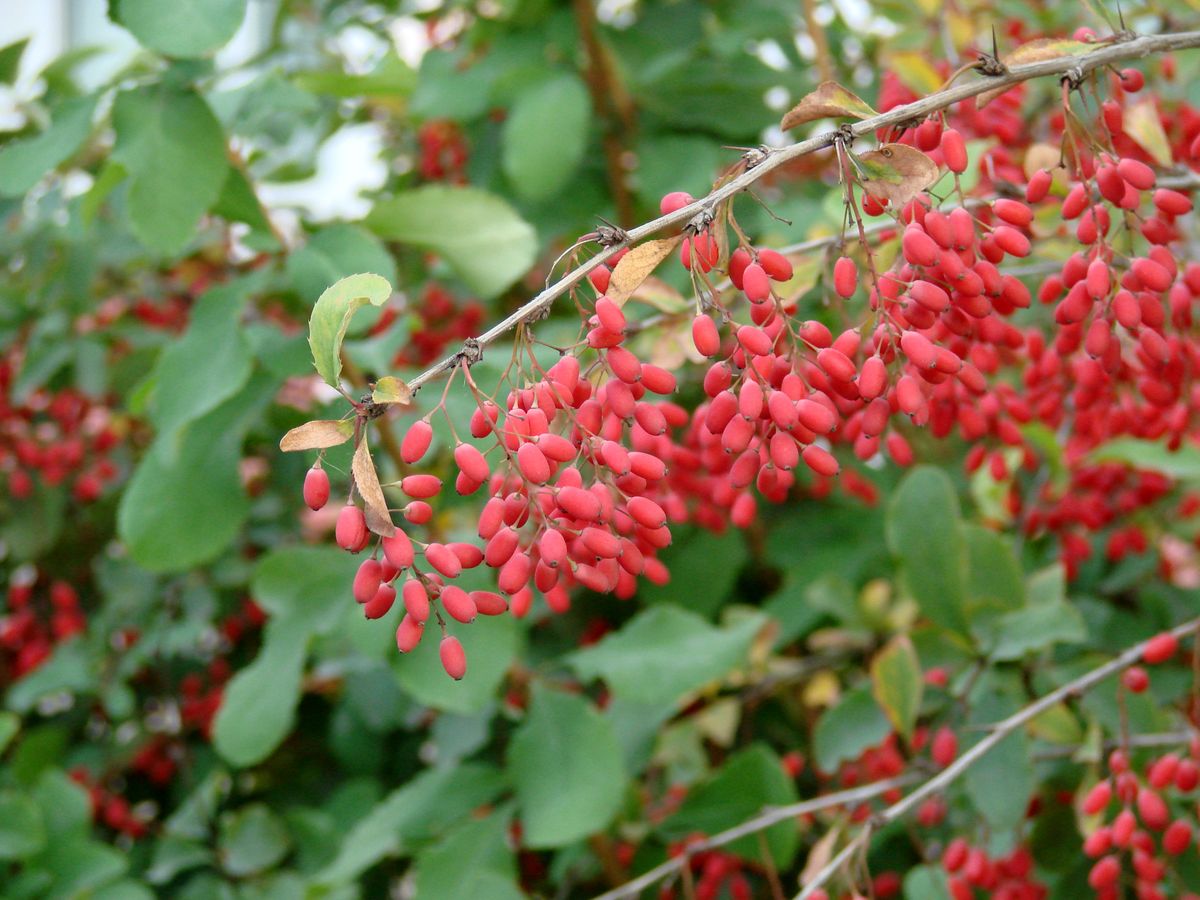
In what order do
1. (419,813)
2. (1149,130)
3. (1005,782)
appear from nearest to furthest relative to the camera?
(1149,130) → (1005,782) → (419,813)

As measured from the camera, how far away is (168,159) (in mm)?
1029

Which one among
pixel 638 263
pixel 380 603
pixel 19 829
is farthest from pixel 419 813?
pixel 638 263

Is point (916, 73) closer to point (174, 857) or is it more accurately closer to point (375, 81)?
point (375, 81)

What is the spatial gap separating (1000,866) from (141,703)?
121cm

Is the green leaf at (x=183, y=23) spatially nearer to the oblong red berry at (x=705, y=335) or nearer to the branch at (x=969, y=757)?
the oblong red berry at (x=705, y=335)

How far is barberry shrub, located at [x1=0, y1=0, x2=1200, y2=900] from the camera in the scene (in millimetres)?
664

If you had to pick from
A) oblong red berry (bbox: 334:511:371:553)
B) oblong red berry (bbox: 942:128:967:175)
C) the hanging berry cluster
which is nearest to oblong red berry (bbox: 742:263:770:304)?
the hanging berry cluster

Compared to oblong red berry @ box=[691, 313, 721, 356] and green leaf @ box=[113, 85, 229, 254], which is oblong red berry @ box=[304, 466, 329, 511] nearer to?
oblong red berry @ box=[691, 313, 721, 356]

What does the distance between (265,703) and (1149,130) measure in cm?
90

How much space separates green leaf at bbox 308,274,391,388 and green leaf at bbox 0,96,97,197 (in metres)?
0.57

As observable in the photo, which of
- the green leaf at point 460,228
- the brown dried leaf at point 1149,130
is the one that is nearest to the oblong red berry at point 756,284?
the brown dried leaf at point 1149,130

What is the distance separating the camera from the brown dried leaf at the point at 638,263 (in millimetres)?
611

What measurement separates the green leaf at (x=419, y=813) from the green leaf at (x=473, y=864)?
0.09 feet

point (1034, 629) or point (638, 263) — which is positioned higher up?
point (638, 263)
